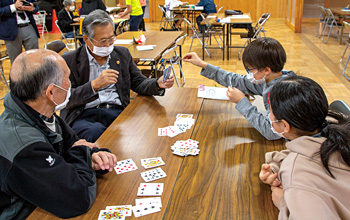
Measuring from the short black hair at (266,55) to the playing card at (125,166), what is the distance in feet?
3.26

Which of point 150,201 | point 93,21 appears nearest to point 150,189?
point 150,201

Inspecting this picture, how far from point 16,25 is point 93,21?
9.98ft

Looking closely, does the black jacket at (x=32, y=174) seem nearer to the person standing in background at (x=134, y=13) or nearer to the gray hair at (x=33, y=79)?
the gray hair at (x=33, y=79)

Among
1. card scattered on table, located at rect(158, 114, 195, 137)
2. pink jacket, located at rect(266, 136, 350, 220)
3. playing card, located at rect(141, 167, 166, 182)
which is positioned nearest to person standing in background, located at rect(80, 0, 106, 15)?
card scattered on table, located at rect(158, 114, 195, 137)

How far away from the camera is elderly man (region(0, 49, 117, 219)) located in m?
1.27

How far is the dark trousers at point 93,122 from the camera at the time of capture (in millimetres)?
2420

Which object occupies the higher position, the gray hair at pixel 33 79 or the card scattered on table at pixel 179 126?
the gray hair at pixel 33 79

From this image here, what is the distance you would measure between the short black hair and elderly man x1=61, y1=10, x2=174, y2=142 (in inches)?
26.5

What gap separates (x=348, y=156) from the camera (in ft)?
3.77

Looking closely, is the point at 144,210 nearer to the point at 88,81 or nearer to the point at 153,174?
the point at 153,174

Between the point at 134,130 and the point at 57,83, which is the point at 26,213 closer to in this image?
the point at 57,83

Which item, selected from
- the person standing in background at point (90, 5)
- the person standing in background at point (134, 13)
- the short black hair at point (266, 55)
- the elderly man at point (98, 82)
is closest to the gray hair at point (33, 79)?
the elderly man at point (98, 82)

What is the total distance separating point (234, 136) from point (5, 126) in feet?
3.86

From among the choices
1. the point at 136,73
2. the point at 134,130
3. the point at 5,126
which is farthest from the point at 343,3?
the point at 5,126
